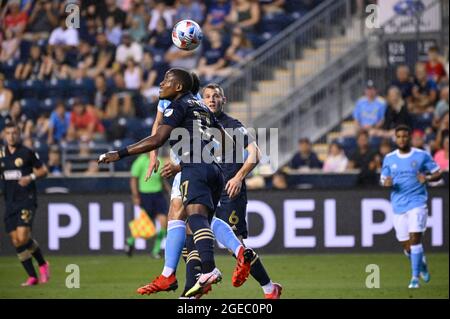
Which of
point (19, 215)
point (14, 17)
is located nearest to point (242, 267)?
point (19, 215)

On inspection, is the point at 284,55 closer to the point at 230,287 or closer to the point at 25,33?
the point at 25,33

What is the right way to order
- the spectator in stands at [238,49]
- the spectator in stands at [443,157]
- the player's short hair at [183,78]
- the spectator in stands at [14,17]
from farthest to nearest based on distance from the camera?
1. the spectator in stands at [14,17]
2. the spectator in stands at [238,49]
3. the spectator in stands at [443,157]
4. the player's short hair at [183,78]

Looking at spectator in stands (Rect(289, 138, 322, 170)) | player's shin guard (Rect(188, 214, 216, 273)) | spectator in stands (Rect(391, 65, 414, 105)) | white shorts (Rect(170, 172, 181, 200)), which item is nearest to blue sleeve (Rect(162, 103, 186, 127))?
white shorts (Rect(170, 172, 181, 200))

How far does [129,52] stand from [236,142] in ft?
38.5

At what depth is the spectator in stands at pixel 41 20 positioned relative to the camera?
25100 mm

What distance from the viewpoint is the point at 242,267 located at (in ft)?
34.8

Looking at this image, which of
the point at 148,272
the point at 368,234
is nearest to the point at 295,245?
the point at 368,234

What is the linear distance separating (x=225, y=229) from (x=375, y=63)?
11726 millimetres

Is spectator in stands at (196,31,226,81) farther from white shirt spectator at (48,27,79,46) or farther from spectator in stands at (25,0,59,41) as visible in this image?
spectator in stands at (25,0,59,41)

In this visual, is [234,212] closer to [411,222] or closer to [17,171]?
[411,222]

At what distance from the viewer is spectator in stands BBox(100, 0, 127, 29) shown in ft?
80.5

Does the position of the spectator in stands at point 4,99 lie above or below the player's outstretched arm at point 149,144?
above

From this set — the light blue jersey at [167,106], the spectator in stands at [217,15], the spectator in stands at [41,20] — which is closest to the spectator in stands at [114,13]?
the spectator in stands at [41,20]

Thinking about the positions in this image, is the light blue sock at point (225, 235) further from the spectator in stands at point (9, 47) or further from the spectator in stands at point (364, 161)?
the spectator in stands at point (9, 47)
